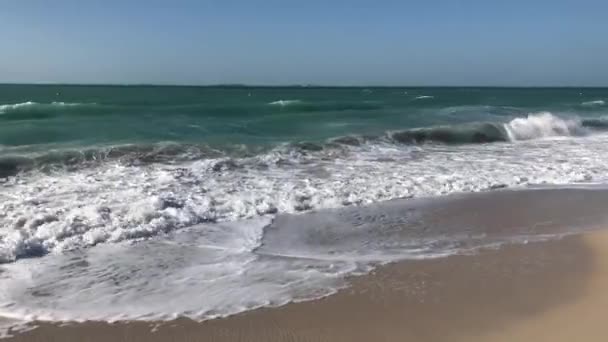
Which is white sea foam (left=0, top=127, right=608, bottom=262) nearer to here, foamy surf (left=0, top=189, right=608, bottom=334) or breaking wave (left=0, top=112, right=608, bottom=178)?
foamy surf (left=0, top=189, right=608, bottom=334)

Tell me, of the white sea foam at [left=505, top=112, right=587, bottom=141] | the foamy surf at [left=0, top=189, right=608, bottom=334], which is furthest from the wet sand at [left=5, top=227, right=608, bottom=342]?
the white sea foam at [left=505, top=112, right=587, bottom=141]

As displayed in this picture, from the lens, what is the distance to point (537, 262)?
5.24 m

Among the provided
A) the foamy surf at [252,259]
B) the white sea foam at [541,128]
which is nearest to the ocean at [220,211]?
the foamy surf at [252,259]

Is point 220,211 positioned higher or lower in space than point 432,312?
higher

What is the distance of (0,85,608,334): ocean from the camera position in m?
4.52

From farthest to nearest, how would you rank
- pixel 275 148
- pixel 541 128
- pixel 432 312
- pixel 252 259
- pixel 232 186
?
pixel 541 128, pixel 275 148, pixel 232 186, pixel 252 259, pixel 432 312

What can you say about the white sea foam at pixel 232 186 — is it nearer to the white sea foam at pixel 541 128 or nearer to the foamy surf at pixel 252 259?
the foamy surf at pixel 252 259

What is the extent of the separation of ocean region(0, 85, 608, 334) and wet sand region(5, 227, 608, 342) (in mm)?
207

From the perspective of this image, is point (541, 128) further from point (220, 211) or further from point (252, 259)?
point (252, 259)

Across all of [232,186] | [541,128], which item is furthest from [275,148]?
[541,128]

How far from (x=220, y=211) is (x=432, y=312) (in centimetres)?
357

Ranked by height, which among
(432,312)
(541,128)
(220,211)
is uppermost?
(541,128)

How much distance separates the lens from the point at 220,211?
7.00 metres

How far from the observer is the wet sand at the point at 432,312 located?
3713 mm
